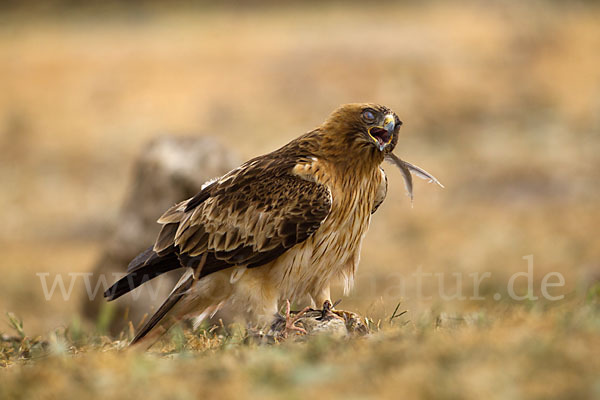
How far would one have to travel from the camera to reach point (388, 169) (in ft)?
60.7

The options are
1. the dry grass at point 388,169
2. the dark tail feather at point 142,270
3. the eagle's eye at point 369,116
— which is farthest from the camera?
the dark tail feather at point 142,270

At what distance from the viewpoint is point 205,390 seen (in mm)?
3346

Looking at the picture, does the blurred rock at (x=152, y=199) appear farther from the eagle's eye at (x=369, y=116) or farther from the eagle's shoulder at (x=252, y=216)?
the eagle's eye at (x=369, y=116)

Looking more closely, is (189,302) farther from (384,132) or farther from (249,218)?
(384,132)

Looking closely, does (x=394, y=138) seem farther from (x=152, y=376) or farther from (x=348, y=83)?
(x=348, y=83)

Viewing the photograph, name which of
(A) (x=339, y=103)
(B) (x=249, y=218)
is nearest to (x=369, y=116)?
(B) (x=249, y=218)

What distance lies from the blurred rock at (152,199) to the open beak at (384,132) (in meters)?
3.76

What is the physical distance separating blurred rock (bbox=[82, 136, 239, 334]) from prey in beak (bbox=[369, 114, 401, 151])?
3761 millimetres

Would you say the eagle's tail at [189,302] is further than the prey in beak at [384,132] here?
Yes

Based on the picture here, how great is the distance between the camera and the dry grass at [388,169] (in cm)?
350

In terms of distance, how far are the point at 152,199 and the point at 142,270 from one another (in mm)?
3591

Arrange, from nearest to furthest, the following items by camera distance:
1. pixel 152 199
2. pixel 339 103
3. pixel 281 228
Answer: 1. pixel 281 228
2. pixel 152 199
3. pixel 339 103

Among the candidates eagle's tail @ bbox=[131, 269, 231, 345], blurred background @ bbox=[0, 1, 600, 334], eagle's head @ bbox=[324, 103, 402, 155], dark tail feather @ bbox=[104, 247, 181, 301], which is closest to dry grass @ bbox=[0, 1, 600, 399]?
blurred background @ bbox=[0, 1, 600, 334]

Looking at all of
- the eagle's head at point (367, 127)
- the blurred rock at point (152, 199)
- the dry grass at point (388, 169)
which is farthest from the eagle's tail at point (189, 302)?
Answer: the blurred rock at point (152, 199)
